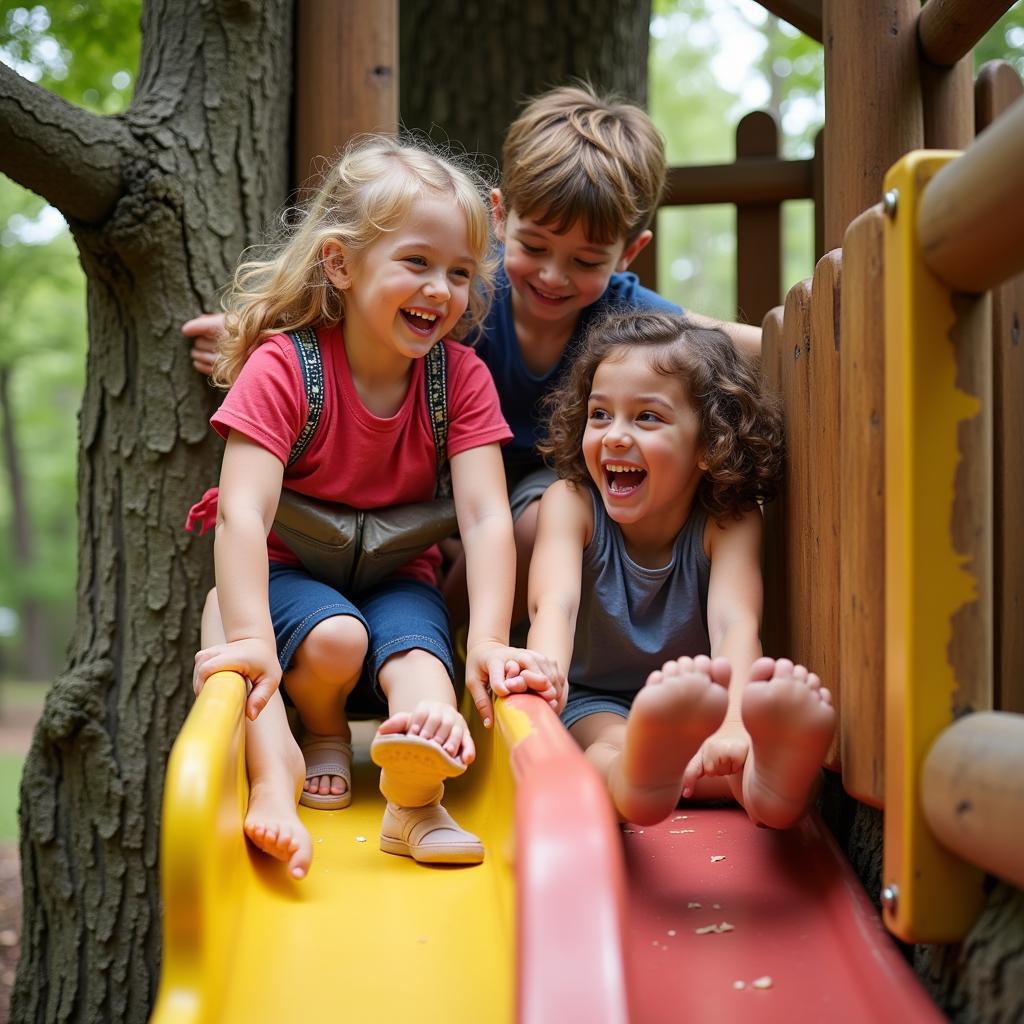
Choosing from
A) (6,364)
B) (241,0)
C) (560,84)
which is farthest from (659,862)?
(6,364)

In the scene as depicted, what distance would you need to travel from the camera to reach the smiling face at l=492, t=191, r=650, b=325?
8.70 ft

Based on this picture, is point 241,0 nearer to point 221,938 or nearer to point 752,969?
point 221,938

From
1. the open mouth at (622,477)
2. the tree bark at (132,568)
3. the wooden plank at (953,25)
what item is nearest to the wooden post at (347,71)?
the tree bark at (132,568)

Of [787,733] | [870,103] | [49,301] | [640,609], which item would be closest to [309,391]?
[640,609]

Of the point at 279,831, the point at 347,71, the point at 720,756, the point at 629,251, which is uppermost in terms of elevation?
the point at 347,71

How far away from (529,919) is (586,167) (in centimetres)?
186

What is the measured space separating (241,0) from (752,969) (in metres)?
2.44

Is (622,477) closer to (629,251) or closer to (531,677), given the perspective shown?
(531,677)

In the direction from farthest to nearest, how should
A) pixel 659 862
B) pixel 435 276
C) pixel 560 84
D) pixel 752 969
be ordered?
1. pixel 560 84
2. pixel 435 276
3. pixel 659 862
4. pixel 752 969

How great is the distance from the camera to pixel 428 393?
2447 millimetres

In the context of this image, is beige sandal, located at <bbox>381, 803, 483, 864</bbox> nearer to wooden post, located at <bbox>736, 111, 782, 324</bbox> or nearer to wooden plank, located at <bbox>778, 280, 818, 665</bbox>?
wooden plank, located at <bbox>778, 280, 818, 665</bbox>

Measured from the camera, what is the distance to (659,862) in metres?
→ 1.78

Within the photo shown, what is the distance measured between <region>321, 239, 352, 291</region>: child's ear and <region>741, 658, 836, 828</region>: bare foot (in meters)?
1.24

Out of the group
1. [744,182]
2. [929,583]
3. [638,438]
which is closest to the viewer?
[929,583]
